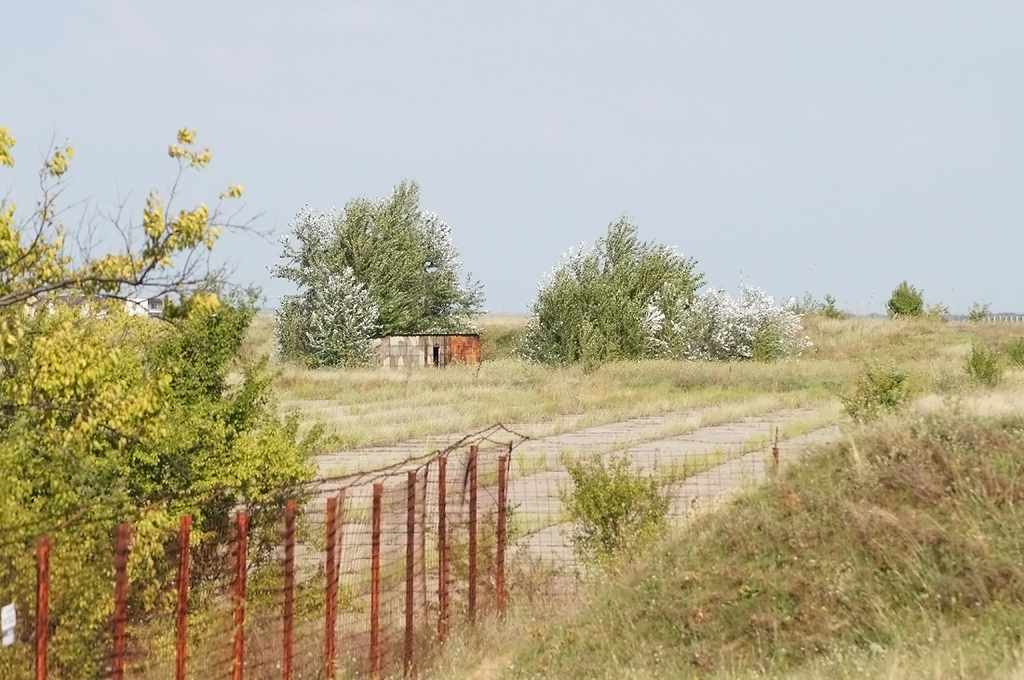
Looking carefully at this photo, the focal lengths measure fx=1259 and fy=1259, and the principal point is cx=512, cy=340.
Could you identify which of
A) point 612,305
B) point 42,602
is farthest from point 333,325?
point 42,602

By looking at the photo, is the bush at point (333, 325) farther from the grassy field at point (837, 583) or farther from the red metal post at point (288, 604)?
the red metal post at point (288, 604)

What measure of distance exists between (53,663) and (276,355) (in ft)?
187

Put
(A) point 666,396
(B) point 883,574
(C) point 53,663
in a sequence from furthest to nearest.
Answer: (A) point 666,396 < (B) point 883,574 < (C) point 53,663

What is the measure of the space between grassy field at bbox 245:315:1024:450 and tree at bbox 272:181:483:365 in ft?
20.4

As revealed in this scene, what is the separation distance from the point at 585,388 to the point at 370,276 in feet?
68.7

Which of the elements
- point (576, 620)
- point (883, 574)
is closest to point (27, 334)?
point (576, 620)

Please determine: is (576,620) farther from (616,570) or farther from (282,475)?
(282,475)

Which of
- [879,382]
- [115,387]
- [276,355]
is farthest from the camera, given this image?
[276,355]

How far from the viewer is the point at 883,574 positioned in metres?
11.8

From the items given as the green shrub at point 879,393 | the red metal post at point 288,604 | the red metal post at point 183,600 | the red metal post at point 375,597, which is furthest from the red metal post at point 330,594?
the green shrub at point 879,393

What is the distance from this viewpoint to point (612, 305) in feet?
200

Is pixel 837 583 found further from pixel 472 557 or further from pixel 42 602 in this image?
pixel 42 602

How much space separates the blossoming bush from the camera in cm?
5950

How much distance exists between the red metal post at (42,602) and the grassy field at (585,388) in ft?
68.2
